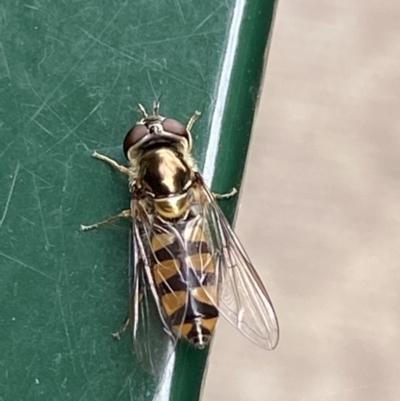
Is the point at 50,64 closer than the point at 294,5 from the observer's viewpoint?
Yes

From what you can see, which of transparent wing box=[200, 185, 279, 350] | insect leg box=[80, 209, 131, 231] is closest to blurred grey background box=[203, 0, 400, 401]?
transparent wing box=[200, 185, 279, 350]

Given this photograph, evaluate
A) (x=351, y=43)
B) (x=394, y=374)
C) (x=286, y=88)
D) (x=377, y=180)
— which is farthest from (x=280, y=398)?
(x=351, y=43)

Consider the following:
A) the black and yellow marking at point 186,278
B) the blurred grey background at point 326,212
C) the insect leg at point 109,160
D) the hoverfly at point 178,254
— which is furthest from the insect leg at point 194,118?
the blurred grey background at point 326,212

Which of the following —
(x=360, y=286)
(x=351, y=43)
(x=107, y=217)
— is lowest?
Answer: (x=107, y=217)

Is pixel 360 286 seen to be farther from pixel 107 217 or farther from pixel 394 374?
pixel 107 217

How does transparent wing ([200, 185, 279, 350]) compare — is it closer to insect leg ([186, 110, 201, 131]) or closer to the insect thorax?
the insect thorax

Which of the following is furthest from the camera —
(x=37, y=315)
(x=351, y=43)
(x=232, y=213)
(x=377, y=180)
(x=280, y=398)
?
(x=351, y=43)

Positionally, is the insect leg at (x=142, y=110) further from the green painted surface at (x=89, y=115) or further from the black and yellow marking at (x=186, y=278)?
the black and yellow marking at (x=186, y=278)
